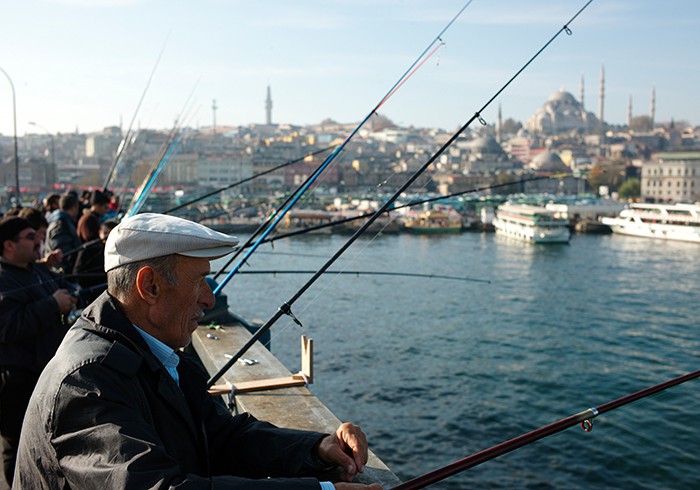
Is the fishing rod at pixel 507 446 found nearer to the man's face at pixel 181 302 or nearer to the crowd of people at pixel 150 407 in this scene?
the crowd of people at pixel 150 407

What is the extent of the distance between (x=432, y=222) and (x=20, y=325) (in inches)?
1675

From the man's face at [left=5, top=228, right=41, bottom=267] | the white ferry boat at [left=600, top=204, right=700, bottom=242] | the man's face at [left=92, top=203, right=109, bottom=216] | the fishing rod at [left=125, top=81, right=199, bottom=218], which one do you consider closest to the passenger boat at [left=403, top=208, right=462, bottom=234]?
the white ferry boat at [left=600, top=204, right=700, bottom=242]

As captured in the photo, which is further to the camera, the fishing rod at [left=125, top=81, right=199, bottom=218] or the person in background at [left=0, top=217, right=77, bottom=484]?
the fishing rod at [left=125, top=81, right=199, bottom=218]

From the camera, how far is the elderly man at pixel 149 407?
1017mm

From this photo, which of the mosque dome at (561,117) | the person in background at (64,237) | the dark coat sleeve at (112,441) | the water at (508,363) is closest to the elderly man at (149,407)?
the dark coat sleeve at (112,441)

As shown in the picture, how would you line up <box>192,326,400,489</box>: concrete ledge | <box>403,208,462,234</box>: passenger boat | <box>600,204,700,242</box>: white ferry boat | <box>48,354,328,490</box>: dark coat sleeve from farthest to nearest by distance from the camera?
<box>403,208,462,234</box>: passenger boat
<box>600,204,700,242</box>: white ferry boat
<box>192,326,400,489</box>: concrete ledge
<box>48,354,328,490</box>: dark coat sleeve

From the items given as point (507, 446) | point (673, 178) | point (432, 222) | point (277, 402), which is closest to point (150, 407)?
point (507, 446)

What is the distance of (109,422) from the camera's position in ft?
3.36

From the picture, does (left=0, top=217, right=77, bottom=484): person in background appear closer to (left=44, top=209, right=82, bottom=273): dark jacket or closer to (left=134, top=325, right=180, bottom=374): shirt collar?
(left=134, top=325, right=180, bottom=374): shirt collar

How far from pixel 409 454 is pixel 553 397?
304cm

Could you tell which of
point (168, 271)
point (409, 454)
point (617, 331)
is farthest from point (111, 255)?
point (617, 331)

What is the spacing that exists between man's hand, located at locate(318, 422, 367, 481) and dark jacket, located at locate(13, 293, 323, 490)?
0.76 feet

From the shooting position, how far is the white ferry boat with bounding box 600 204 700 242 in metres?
36.5

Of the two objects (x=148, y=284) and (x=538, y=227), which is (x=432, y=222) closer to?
(x=538, y=227)
